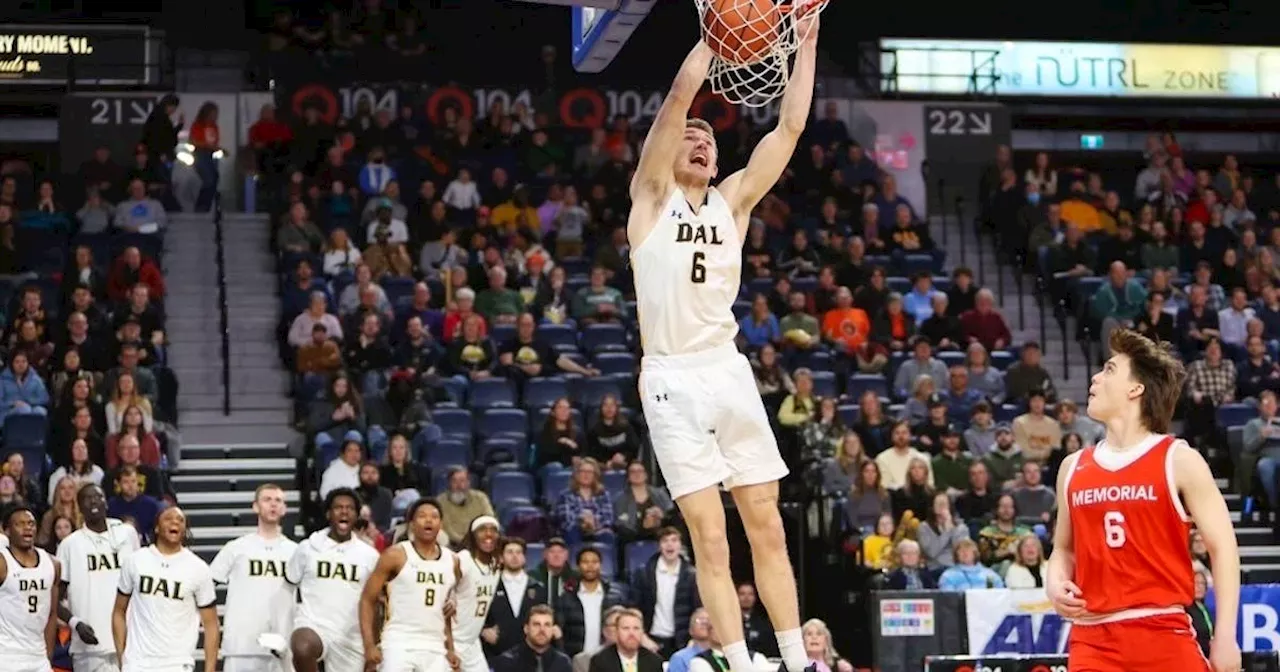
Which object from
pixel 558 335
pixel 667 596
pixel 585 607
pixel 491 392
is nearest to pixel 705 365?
pixel 585 607

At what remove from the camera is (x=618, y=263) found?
65.1ft

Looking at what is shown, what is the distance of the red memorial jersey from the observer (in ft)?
20.6

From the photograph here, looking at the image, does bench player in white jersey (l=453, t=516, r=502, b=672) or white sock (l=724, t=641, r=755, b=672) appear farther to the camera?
bench player in white jersey (l=453, t=516, r=502, b=672)

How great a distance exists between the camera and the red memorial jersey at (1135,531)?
20.6ft

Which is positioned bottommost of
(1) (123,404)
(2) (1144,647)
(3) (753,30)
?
(2) (1144,647)

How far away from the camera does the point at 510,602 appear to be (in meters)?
13.5

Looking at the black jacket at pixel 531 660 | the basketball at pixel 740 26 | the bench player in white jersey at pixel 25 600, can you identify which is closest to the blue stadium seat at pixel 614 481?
the black jacket at pixel 531 660

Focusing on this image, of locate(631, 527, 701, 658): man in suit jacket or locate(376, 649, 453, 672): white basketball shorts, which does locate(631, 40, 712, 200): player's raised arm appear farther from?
locate(631, 527, 701, 658): man in suit jacket

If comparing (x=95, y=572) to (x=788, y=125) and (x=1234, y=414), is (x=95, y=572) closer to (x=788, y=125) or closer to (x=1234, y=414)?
(x=788, y=125)

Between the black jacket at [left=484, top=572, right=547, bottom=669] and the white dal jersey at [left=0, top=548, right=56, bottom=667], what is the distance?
3.02m

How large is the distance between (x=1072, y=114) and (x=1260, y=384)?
8749 mm

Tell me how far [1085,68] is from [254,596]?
17.5m

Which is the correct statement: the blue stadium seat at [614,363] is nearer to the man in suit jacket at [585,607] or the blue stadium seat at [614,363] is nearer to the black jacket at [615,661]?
the man in suit jacket at [585,607]

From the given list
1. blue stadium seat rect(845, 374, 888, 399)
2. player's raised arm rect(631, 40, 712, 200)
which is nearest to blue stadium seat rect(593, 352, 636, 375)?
blue stadium seat rect(845, 374, 888, 399)
